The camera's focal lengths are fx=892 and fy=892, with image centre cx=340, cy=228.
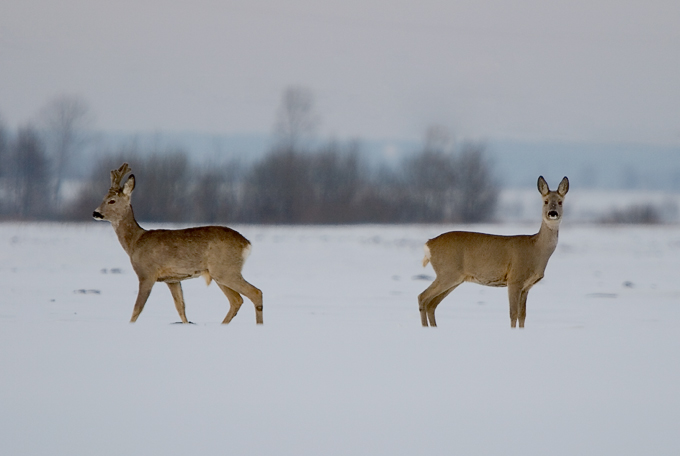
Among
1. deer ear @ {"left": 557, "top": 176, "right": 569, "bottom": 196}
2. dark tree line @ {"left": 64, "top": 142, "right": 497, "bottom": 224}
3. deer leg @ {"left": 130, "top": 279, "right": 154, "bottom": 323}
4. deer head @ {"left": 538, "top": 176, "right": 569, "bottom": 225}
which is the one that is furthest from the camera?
dark tree line @ {"left": 64, "top": 142, "right": 497, "bottom": 224}

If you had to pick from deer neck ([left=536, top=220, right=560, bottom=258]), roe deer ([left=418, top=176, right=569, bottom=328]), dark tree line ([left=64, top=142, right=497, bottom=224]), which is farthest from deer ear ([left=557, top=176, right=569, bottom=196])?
dark tree line ([left=64, top=142, right=497, bottom=224])

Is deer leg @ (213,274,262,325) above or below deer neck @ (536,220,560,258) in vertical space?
below

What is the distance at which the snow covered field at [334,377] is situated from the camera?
191 inches

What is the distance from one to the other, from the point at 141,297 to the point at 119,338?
132 cm

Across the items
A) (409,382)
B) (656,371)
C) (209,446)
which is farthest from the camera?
(656,371)

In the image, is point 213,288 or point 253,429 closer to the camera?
point 253,429

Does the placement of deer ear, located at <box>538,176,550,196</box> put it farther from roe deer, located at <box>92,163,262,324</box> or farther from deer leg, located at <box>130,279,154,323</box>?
deer leg, located at <box>130,279,154,323</box>

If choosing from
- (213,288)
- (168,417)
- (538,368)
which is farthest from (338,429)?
(213,288)

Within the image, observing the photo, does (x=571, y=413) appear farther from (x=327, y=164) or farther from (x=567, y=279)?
(x=327, y=164)

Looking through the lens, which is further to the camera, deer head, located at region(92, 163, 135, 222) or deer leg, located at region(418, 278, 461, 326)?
deer head, located at region(92, 163, 135, 222)

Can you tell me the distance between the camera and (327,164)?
5006cm

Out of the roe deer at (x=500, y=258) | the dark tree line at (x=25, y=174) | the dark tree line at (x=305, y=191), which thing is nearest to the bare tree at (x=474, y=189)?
the dark tree line at (x=305, y=191)

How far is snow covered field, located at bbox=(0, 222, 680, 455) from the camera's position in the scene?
484 cm

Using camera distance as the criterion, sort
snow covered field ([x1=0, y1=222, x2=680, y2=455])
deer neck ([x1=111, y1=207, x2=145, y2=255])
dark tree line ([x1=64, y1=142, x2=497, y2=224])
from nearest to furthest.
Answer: snow covered field ([x1=0, y1=222, x2=680, y2=455]) < deer neck ([x1=111, y1=207, x2=145, y2=255]) < dark tree line ([x1=64, y1=142, x2=497, y2=224])
